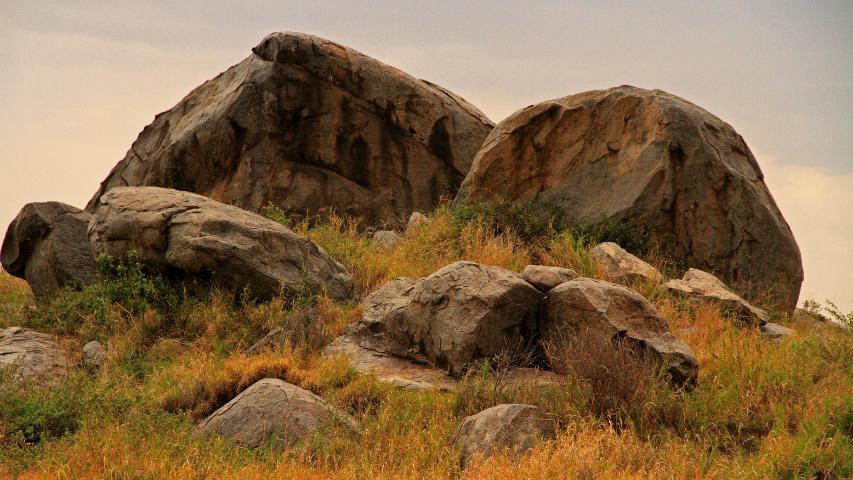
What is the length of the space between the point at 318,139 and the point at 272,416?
10306 millimetres

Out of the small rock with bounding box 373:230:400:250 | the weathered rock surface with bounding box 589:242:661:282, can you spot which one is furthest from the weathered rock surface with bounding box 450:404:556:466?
the small rock with bounding box 373:230:400:250

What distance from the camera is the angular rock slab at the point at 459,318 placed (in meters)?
9.86

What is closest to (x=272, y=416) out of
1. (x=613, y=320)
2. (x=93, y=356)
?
(x=613, y=320)

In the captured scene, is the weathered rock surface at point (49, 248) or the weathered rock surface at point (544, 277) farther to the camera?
the weathered rock surface at point (49, 248)

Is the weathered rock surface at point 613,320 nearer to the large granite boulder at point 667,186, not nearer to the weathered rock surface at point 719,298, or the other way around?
the weathered rock surface at point 719,298

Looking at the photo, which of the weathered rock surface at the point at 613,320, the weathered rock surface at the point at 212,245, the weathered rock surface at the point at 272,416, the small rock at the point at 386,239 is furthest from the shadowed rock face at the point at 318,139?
the weathered rock surface at the point at 272,416

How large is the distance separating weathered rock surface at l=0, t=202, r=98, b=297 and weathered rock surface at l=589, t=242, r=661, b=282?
7.60 meters

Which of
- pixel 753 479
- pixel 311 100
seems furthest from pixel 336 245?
pixel 753 479

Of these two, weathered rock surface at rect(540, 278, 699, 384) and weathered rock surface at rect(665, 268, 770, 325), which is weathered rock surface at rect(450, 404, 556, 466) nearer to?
weathered rock surface at rect(540, 278, 699, 384)

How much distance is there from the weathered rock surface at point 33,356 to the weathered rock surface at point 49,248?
157 cm

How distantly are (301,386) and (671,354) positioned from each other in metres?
3.88

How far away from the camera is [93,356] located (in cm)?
1120

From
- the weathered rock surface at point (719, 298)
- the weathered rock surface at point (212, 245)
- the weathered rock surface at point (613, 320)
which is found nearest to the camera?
the weathered rock surface at point (613, 320)

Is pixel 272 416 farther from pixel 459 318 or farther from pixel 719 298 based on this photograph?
pixel 719 298
